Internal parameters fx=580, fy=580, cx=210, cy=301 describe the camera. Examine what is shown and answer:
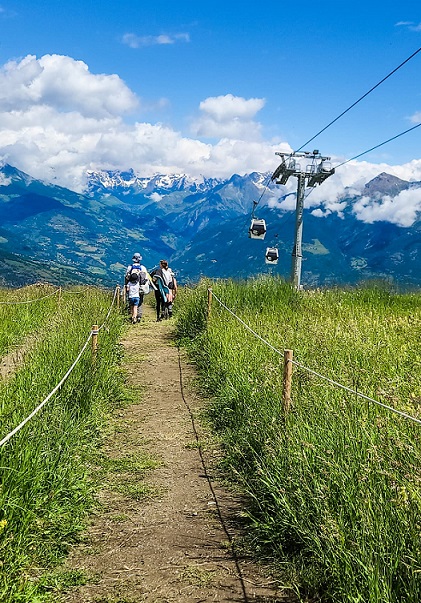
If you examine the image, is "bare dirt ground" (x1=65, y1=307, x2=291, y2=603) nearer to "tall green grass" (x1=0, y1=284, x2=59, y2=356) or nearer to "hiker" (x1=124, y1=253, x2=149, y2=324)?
"tall green grass" (x1=0, y1=284, x2=59, y2=356)

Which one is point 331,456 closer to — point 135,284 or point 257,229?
point 135,284

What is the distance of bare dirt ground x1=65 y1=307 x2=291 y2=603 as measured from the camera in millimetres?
3824

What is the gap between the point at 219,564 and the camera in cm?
418

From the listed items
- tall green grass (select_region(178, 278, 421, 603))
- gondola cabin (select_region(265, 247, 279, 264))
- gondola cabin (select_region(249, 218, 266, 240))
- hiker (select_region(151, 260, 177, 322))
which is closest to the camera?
tall green grass (select_region(178, 278, 421, 603))

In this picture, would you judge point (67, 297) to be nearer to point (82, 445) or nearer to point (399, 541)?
point (82, 445)

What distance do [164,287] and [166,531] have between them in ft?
42.7

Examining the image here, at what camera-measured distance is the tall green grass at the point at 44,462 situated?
3826 millimetres

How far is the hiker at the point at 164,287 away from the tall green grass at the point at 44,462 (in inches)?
351

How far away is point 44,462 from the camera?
4695 mm

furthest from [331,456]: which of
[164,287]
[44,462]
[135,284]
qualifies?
[164,287]

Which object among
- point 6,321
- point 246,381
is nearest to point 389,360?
point 246,381

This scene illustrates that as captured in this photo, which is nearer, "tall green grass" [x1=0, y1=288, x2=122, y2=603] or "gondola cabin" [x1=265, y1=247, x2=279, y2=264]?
"tall green grass" [x1=0, y1=288, x2=122, y2=603]

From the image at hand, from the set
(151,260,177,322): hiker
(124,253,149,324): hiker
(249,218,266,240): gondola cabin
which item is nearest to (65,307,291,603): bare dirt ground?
(124,253,149,324): hiker

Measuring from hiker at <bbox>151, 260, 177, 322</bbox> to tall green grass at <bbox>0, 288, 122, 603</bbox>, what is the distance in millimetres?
8914
